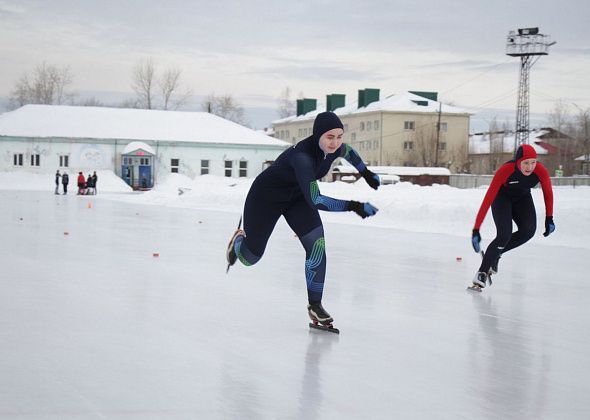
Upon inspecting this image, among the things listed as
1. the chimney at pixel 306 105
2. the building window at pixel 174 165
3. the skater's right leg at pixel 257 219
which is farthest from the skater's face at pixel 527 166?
the chimney at pixel 306 105

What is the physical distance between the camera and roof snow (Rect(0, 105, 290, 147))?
55.2 m

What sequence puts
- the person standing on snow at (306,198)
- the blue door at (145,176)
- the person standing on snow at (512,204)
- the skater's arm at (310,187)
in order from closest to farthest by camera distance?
the skater's arm at (310,187), the person standing on snow at (306,198), the person standing on snow at (512,204), the blue door at (145,176)

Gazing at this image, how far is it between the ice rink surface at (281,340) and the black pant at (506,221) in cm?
43

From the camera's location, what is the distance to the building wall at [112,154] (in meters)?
53.8

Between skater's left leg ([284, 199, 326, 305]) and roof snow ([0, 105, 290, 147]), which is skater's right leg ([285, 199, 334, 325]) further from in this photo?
roof snow ([0, 105, 290, 147])

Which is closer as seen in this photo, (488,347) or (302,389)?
(302,389)

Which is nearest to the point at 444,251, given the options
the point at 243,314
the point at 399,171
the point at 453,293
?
the point at 453,293

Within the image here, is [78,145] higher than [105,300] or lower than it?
higher

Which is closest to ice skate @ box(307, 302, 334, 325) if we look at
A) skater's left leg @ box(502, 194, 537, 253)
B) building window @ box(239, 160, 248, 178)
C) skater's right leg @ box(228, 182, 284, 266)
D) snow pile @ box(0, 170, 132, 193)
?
skater's right leg @ box(228, 182, 284, 266)

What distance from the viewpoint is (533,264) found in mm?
11062

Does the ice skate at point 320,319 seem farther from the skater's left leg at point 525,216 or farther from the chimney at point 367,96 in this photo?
the chimney at point 367,96

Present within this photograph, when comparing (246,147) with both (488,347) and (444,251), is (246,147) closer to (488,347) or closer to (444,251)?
(444,251)

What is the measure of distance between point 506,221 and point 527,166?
69cm

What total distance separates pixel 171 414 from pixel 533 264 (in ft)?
27.5
